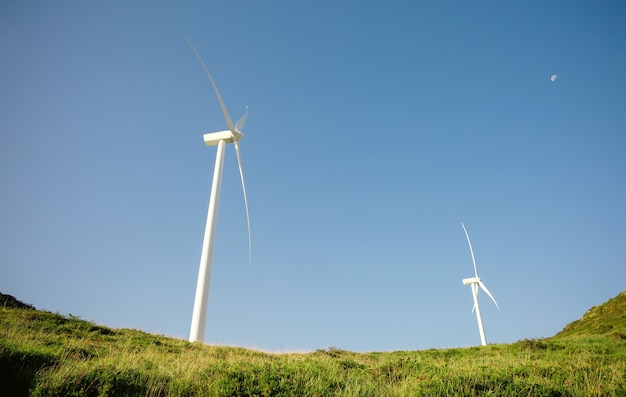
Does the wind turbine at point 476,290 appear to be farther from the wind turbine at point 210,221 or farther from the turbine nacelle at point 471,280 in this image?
the wind turbine at point 210,221

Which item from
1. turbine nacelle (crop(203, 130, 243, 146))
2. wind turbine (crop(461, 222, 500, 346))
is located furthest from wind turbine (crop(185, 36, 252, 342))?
wind turbine (crop(461, 222, 500, 346))

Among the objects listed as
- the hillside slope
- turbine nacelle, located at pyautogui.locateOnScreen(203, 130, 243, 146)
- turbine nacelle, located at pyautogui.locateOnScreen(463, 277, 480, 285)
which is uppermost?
turbine nacelle, located at pyautogui.locateOnScreen(203, 130, 243, 146)

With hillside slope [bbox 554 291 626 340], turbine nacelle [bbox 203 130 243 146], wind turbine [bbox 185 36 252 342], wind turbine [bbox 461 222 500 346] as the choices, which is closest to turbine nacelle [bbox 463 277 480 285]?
wind turbine [bbox 461 222 500 346]

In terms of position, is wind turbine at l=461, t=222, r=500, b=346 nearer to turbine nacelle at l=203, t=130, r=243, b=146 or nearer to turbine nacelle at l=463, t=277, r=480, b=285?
turbine nacelle at l=463, t=277, r=480, b=285

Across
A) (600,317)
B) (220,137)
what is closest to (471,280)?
(600,317)

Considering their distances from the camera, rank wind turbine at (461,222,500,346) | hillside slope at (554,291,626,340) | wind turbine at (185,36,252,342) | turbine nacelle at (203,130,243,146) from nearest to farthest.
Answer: wind turbine at (185,36,252,342), turbine nacelle at (203,130,243,146), hillside slope at (554,291,626,340), wind turbine at (461,222,500,346)

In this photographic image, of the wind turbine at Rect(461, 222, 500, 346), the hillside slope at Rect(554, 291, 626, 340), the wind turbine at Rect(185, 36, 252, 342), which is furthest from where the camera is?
the wind turbine at Rect(461, 222, 500, 346)

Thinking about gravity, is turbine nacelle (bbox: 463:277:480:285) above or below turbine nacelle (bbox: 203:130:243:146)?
below

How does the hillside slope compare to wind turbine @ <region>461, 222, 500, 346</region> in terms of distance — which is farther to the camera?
wind turbine @ <region>461, 222, 500, 346</region>

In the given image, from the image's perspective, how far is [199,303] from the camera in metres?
24.5

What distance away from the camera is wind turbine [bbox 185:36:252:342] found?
24.2m

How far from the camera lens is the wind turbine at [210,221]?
24.2m

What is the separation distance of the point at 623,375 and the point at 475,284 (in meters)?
46.8

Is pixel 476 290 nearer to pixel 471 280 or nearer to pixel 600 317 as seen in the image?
pixel 471 280
